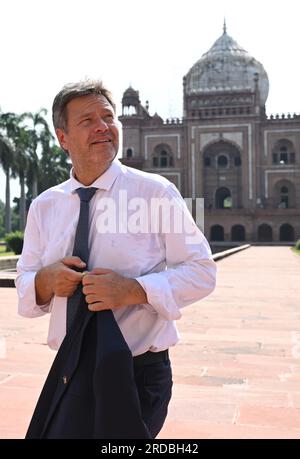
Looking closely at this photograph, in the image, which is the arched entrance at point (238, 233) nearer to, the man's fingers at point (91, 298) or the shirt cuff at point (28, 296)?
the shirt cuff at point (28, 296)

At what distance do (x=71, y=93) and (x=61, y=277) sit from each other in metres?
0.53

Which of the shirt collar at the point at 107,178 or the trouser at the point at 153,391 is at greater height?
the shirt collar at the point at 107,178

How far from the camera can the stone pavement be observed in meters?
2.87

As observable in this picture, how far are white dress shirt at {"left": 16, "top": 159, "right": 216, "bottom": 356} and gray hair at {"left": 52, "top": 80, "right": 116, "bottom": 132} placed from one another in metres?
0.19

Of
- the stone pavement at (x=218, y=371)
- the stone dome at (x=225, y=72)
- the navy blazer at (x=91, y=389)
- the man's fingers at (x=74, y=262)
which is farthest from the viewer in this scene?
the stone dome at (x=225, y=72)

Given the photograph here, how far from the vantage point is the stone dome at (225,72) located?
4516 cm

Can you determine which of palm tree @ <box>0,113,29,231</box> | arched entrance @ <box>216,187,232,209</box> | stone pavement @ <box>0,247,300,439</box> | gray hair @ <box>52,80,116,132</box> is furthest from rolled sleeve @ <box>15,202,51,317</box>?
arched entrance @ <box>216,187,232,209</box>

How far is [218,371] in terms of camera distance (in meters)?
3.97

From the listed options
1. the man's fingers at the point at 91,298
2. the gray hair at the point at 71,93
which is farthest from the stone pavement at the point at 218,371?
the gray hair at the point at 71,93

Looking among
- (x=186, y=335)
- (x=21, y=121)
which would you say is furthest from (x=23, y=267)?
(x=21, y=121)

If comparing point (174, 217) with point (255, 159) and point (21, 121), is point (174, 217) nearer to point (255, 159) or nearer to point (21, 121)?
point (21, 121)

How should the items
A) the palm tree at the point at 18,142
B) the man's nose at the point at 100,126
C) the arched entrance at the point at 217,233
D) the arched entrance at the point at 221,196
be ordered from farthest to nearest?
the arched entrance at the point at 221,196 < the arched entrance at the point at 217,233 < the palm tree at the point at 18,142 < the man's nose at the point at 100,126

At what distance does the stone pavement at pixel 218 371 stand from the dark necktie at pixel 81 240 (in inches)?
54.7

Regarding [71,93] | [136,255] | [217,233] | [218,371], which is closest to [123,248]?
[136,255]
